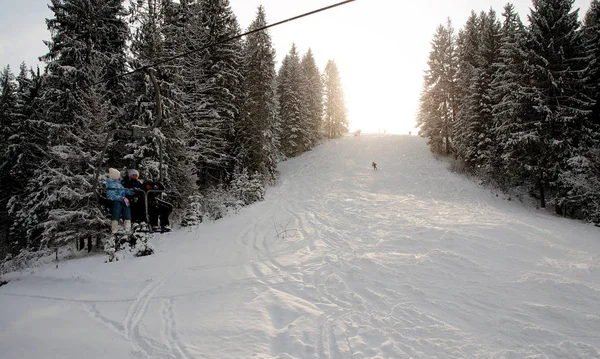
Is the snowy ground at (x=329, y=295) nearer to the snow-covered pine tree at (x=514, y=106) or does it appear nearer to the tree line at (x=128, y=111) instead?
the tree line at (x=128, y=111)

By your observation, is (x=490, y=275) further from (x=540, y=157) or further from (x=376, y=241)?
(x=540, y=157)

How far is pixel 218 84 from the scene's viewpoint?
23.2 m

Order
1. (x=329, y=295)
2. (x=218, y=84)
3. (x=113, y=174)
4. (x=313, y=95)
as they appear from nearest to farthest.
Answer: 1. (x=329, y=295)
2. (x=113, y=174)
3. (x=218, y=84)
4. (x=313, y=95)

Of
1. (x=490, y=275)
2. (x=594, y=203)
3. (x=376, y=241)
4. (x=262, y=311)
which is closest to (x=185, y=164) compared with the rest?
(x=376, y=241)

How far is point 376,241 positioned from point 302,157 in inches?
1256

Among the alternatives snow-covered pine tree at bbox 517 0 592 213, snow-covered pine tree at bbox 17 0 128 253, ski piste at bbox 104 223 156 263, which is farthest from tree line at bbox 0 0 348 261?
snow-covered pine tree at bbox 517 0 592 213

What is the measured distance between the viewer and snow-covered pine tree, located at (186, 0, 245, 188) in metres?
22.2

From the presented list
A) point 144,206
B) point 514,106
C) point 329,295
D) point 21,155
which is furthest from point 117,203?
point 514,106

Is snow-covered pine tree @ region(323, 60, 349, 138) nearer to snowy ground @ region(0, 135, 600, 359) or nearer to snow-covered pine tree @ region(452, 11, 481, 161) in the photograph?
snow-covered pine tree @ region(452, 11, 481, 161)

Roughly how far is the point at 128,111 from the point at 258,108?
12394 mm

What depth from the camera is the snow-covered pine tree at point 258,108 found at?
25.2 m

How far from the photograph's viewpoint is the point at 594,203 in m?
15.8

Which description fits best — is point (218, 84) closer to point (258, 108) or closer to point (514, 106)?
point (258, 108)

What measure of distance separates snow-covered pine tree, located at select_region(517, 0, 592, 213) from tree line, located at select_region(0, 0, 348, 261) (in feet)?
62.5
